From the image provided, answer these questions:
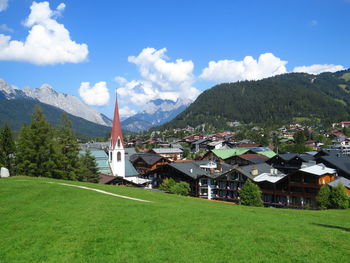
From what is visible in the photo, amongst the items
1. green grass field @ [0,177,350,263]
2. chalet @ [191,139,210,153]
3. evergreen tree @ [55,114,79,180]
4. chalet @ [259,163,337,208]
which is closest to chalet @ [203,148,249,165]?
chalet @ [259,163,337,208]

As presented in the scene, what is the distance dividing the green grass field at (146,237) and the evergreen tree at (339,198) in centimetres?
2859

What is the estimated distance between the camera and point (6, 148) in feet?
166

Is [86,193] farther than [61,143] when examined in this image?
No

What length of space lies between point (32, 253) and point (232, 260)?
8.61m

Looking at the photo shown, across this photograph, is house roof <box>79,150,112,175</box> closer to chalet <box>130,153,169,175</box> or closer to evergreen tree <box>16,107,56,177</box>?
chalet <box>130,153,169,175</box>

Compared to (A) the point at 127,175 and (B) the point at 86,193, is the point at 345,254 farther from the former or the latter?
(A) the point at 127,175

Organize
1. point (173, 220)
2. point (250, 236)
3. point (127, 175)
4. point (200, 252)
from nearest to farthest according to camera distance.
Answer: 1. point (200, 252)
2. point (250, 236)
3. point (173, 220)
4. point (127, 175)

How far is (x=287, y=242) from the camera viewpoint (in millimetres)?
14961

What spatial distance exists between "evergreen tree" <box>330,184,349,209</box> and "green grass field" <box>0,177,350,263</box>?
28.6m

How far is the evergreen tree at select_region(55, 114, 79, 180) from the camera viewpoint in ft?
155

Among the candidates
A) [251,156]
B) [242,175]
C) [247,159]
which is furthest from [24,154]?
[251,156]

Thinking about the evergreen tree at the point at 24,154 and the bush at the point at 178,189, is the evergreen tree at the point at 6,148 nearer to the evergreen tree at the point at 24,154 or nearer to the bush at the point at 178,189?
the evergreen tree at the point at 24,154

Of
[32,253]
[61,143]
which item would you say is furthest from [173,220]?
[61,143]

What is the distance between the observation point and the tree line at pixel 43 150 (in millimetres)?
44625
